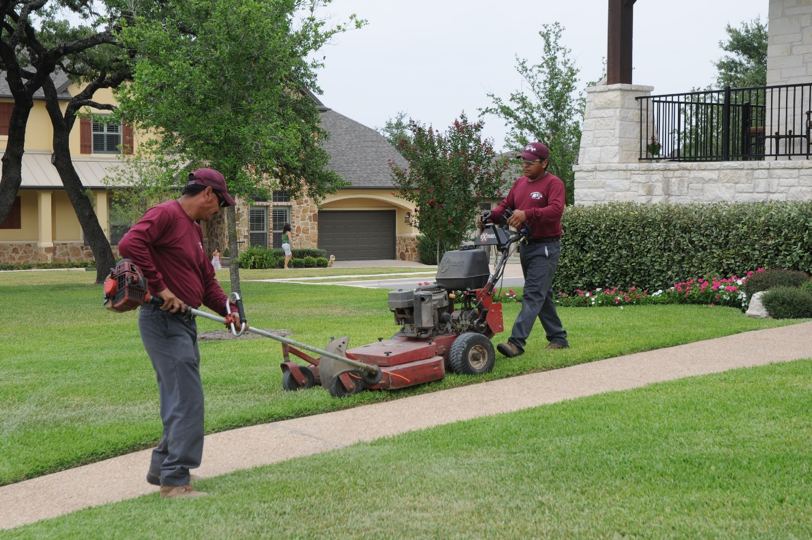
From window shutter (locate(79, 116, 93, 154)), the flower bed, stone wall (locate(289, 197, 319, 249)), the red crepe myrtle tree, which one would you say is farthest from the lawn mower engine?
stone wall (locate(289, 197, 319, 249))

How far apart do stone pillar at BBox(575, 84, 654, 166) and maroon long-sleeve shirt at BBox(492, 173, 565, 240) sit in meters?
7.28

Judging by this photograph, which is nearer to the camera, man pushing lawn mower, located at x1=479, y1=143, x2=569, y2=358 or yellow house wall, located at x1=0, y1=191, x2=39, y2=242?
man pushing lawn mower, located at x1=479, y1=143, x2=569, y2=358

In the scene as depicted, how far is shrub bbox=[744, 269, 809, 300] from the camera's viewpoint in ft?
39.9

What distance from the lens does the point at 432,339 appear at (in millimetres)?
7926

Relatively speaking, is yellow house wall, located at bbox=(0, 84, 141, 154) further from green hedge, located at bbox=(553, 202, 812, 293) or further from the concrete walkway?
the concrete walkway

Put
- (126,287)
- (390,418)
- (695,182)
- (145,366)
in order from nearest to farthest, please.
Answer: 1. (126,287)
2. (390,418)
3. (145,366)
4. (695,182)

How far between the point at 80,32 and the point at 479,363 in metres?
17.7

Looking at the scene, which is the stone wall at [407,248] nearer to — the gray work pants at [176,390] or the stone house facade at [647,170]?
the stone house facade at [647,170]

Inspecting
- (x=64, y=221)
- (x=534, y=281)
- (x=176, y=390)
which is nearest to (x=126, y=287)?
(x=176, y=390)

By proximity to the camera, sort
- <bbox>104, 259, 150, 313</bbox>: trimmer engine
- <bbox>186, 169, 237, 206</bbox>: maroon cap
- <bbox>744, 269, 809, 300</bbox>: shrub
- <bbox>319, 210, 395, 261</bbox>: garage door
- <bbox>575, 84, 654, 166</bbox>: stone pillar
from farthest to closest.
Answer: <bbox>319, 210, 395, 261</bbox>: garage door, <bbox>575, 84, 654, 166</bbox>: stone pillar, <bbox>744, 269, 809, 300</bbox>: shrub, <bbox>186, 169, 237, 206</bbox>: maroon cap, <bbox>104, 259, 150, 313</bbox>: trimmer engine

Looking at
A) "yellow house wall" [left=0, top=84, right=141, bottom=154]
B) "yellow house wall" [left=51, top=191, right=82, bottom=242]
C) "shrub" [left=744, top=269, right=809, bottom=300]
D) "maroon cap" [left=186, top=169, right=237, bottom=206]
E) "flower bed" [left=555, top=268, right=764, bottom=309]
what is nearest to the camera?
"maroon cap" [left=186, top=169, right=237, bottom=206]

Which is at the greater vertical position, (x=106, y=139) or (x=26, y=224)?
(x=106, y=139)

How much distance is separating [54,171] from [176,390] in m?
30.7

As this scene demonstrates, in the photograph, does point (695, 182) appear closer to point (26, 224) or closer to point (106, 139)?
point (106, 139)
